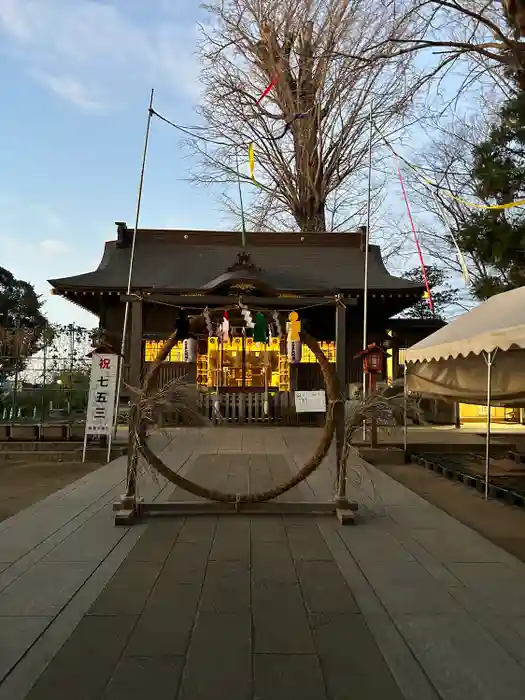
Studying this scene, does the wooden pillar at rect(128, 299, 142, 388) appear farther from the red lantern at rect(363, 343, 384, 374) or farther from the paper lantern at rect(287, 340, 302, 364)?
the red lantern at rect(363, 343, 384, 374)

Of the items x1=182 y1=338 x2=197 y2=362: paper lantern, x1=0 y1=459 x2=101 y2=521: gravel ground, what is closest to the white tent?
x1=182 y1=338 x2=197 y2=362: paper lantern

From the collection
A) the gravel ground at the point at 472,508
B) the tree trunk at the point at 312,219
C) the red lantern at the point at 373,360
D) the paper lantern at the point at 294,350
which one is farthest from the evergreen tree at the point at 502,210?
the tree trunk at the point at 312,219

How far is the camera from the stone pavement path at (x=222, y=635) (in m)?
2.40

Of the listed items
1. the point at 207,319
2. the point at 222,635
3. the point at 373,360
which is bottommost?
the point at 222,635

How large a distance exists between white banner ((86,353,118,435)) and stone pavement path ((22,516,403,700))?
218 inches

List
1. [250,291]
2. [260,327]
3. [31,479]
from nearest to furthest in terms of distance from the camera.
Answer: [260,327] → [31,479] → [250,291]

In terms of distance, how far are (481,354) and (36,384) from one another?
9.84 metres

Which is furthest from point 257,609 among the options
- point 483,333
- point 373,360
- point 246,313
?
point 373,360

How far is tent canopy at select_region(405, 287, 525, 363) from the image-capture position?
19.3 feet

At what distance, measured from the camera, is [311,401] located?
24.7 ft

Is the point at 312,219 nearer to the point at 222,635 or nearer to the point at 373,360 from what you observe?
the point at 373,360

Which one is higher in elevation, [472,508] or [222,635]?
[472,508]

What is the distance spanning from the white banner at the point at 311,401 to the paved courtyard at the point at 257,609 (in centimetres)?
188

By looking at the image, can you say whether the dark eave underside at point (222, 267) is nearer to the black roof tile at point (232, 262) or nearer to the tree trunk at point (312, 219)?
the black roof tile at point (232, 262)
